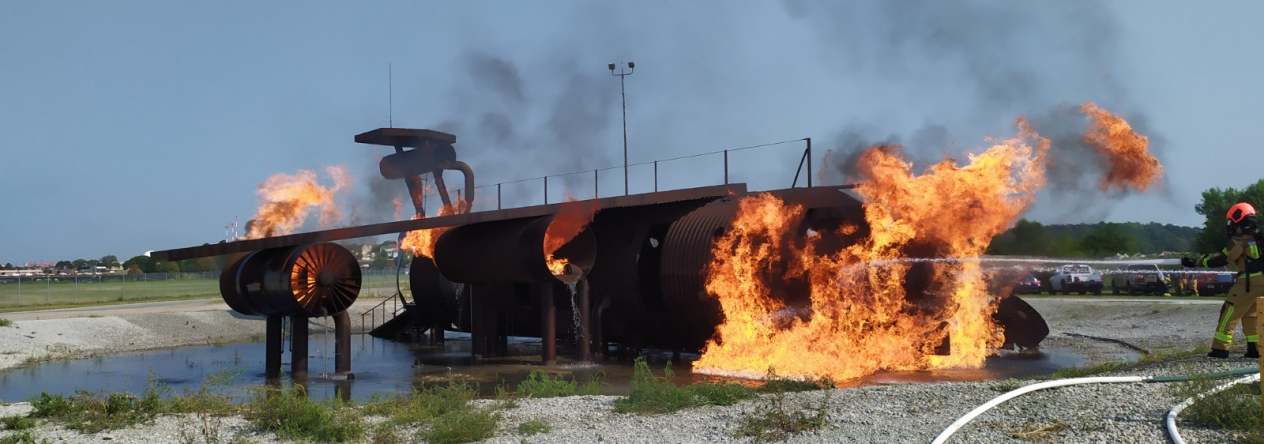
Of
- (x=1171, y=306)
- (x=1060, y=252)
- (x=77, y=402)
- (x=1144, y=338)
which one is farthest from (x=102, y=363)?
(x=1171, y=306)

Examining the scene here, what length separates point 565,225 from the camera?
19.7m

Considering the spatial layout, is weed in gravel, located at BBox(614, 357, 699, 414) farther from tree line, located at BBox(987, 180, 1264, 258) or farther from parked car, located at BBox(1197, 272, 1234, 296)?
parked car, located at BBox(1197, 272, 1234, 296)

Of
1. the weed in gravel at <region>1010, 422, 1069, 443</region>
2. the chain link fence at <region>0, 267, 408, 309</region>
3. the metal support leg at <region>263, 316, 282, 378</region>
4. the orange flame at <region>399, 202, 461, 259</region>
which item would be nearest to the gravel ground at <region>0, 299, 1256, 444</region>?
the weed in gravel at <region>1010, 422, 1069, 443</region>

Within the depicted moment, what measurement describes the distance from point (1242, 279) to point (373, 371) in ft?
53.1

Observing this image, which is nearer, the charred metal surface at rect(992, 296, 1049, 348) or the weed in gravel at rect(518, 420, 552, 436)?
the weed in gravel at rect(518, 420, 552, 436)

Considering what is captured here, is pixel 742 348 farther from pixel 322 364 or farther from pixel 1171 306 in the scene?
pixel 1171 306

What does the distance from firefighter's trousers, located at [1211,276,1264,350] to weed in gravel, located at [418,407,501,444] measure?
34.9 ft

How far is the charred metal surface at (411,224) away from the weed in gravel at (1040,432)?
12.0 metres

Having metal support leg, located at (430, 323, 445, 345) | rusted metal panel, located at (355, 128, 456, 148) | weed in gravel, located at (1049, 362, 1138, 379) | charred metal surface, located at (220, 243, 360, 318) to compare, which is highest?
rusted metal panel, located at (355, 128, 456, 148)

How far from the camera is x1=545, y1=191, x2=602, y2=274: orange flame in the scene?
19.4m

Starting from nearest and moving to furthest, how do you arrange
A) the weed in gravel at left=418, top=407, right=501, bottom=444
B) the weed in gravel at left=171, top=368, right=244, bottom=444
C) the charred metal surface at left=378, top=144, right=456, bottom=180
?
the weed in gravel at left=418, top=407, right=501, bottom=444 → the weed in gravel at left=171, top=368, right=244, bottom=444 → the charred metal surface at left=378, top=144, right=456, bottom=180

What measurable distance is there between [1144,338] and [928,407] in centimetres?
1663

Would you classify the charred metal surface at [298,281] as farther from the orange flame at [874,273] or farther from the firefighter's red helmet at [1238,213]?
the firefighter's red helmet at [1238,213]

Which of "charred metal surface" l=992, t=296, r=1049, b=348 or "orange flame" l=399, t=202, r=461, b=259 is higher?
"orange flame" l=399, t=202, r=461, b=259
